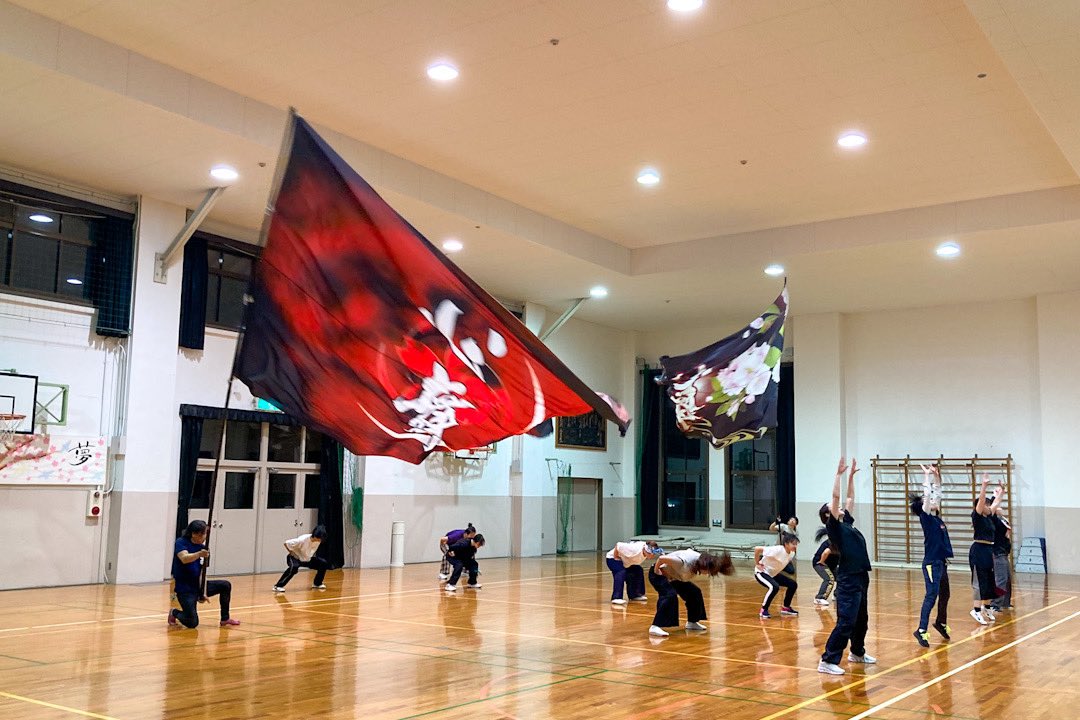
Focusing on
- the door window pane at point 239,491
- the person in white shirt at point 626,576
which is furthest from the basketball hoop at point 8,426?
the person in white shirt at point 626,576

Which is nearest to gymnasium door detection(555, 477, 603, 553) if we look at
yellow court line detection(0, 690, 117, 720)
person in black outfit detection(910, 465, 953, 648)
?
→ person in black outfit detection(910, 465, 953, 648)

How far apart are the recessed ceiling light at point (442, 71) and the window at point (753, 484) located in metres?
17.8

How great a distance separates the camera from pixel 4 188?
51.0 ft

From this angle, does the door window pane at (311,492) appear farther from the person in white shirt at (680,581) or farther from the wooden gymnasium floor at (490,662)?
the person in white shirt at (680,581)

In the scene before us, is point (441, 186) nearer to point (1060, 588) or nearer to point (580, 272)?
point (580, 272)

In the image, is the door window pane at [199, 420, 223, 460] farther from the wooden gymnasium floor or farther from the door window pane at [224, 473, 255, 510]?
the wooden gymnasium floor

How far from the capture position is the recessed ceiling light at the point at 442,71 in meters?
13.2

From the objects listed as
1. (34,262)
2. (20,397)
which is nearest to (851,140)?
(34,262)

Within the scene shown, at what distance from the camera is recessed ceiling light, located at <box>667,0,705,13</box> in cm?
1145

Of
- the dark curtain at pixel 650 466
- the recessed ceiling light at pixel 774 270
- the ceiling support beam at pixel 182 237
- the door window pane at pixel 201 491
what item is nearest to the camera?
the ceiling support beam at pixel 182 237

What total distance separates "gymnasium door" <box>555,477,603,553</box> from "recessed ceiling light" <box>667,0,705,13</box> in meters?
17.5

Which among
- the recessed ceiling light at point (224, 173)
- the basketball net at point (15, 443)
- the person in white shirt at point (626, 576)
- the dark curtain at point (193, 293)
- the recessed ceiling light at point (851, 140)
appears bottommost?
the person in white shirt at point (626, 576)

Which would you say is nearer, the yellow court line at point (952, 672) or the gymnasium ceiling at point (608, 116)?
the yellow court line at point (952, 672)

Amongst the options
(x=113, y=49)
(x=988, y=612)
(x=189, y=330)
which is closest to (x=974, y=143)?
(x=988, y=612)
